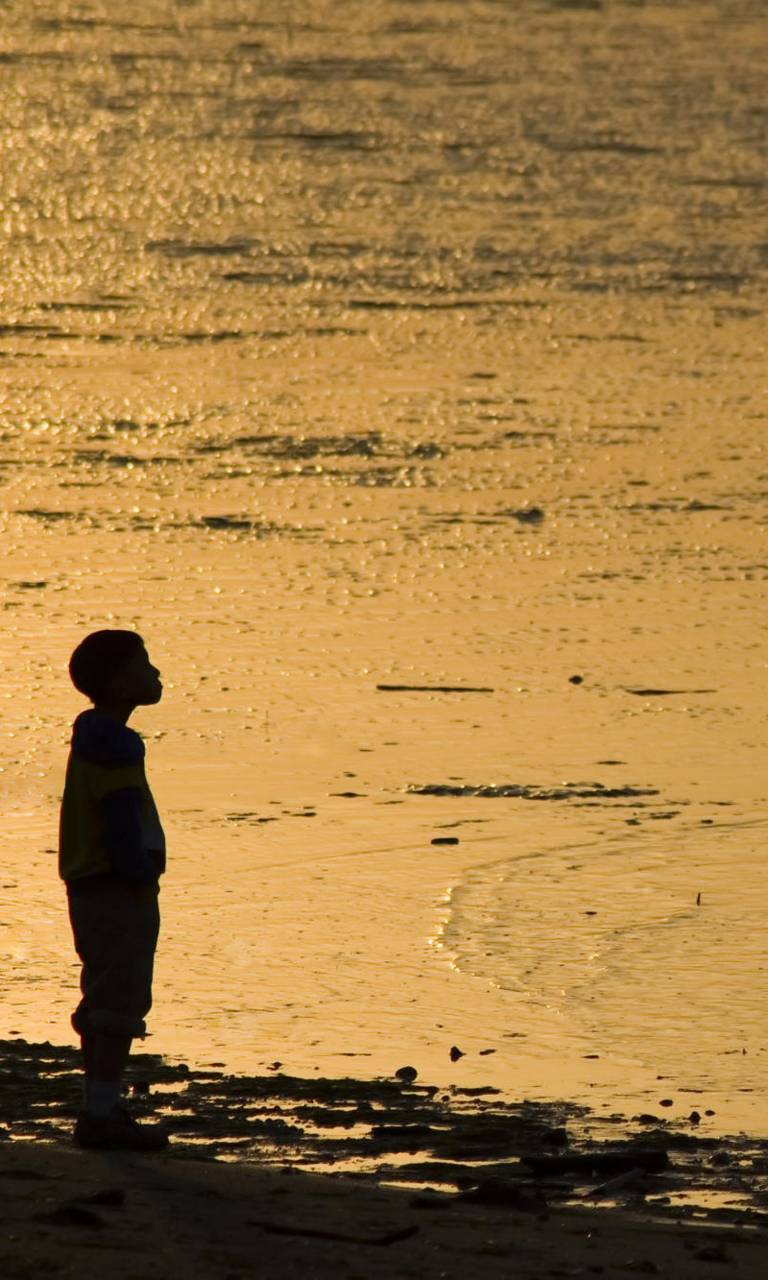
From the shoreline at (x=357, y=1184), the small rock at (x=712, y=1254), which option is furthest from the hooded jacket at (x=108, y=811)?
the small rock at (x=712, y=1254)

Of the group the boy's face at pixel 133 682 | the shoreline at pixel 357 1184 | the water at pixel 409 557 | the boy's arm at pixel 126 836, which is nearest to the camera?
the shoreline at pixel 357 1184

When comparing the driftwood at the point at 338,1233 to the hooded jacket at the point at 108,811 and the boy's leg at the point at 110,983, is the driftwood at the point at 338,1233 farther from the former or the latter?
the hooded jacket at the point at 108,811

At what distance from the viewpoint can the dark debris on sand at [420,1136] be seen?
5.84 meters

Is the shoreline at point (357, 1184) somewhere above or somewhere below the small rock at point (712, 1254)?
above

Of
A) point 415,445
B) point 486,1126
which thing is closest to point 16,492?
point 415,445

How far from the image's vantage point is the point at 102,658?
6090mm

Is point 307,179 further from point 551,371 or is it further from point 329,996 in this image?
point 329,996

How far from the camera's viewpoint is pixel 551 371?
47.5 feet

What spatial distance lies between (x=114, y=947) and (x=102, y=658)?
1.98 ft

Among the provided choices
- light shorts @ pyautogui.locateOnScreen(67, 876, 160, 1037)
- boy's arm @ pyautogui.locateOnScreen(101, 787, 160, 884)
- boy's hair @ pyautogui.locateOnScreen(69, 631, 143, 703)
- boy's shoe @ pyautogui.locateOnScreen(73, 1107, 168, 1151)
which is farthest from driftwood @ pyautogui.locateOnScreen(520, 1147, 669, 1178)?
boy's hair @ pyautogui.locateOnScreen(69, 631, 143, 703)

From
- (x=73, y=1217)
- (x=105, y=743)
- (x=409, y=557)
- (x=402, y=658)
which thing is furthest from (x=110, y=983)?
(x=409, y=557)

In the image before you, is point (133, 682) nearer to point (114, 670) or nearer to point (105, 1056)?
point (114, 670)

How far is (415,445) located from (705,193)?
6655mm

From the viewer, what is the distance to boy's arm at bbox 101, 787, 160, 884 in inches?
234
